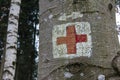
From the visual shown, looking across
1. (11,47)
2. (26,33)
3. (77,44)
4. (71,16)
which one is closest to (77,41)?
(77,44)

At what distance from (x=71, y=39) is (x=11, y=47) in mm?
2360

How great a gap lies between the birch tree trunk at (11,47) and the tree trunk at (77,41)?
2.04 m

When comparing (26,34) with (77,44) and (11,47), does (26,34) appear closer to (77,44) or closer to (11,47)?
(11,47)

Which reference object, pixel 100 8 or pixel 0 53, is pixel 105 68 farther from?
pixel 0 53

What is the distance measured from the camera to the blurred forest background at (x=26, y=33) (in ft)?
34.0

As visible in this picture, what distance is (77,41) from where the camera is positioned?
1671mm

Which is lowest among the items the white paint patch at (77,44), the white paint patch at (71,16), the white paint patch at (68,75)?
the white paint patch at (68,75)

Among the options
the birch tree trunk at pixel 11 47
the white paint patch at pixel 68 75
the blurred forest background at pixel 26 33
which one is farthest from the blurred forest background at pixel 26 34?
the white paint patch at pixel 68 75

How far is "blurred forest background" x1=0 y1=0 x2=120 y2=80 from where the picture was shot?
10.4m

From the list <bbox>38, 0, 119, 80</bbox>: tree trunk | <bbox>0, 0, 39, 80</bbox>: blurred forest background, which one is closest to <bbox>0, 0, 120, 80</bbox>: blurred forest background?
<bbox>0, 0, 39, 80</bbox>: blurred forest background

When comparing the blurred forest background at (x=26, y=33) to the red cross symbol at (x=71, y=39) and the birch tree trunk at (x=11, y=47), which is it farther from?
the red cross symbol at (x=71, y=39)

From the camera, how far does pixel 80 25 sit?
5.56 ft

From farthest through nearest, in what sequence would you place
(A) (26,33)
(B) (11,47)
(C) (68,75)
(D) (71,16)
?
(A) (26,33) → (B) (11,47) → (D) (71,16) → (C) (68,75)

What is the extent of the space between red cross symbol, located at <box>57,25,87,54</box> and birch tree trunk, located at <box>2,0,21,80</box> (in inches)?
85.3
